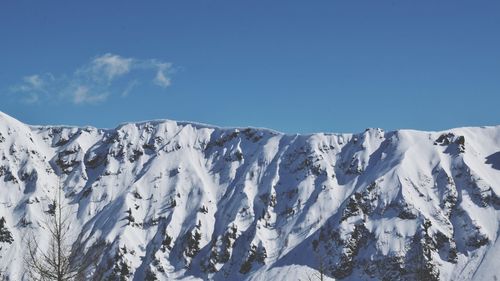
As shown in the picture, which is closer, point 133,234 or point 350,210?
point 350,210

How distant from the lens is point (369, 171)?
195375 mm

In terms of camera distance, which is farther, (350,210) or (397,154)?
(397,154)

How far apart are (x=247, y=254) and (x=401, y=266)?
4906 centimetres

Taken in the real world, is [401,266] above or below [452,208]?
below

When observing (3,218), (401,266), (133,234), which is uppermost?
(3,218)

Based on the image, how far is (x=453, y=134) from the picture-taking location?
196 metres

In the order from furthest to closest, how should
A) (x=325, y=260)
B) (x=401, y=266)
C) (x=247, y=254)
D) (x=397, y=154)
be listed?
(x=397, y=154) < (x=247, y=254) < (x=325, y=260) < (x=401, y=266)

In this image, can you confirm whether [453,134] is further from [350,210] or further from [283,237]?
[283,237]

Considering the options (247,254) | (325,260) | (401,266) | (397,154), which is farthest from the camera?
(397,154)

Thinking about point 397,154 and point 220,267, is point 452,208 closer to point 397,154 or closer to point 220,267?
point 397,154

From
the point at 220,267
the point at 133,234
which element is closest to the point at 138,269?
the point at 133,234

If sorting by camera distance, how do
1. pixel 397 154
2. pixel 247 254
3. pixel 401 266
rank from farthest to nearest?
pixel 397 154
pixel 247 254
pixel 401 266

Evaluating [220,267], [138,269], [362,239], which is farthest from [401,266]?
[138,269]

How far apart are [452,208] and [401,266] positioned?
30145 mm
